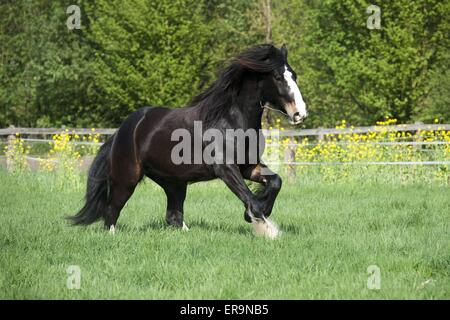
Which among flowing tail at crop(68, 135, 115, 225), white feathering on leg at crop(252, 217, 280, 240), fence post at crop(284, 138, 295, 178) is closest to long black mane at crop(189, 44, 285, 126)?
white feathering on leg at crop(252, 217, 280, 240)

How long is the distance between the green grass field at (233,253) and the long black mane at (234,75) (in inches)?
54.0

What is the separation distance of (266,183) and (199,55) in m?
26.5

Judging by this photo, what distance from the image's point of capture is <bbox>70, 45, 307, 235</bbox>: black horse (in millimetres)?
7543

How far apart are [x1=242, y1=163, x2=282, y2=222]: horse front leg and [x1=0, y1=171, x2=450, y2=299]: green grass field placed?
1.39 ft

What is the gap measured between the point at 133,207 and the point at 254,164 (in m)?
3.96

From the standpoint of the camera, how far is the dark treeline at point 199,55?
28.7 meters

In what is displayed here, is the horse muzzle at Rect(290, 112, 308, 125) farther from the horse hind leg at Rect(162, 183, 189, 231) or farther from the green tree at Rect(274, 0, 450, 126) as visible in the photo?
the green tree at Rect(274, 0, 450, 126)

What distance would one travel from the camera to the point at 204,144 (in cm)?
789

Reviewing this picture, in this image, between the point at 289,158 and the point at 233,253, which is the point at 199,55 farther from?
the point at 233,253

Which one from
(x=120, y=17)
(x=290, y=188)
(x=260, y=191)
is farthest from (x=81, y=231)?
(x=120, y=17)

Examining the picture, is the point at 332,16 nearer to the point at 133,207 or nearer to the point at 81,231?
the point at 133,207

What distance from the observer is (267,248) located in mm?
6699

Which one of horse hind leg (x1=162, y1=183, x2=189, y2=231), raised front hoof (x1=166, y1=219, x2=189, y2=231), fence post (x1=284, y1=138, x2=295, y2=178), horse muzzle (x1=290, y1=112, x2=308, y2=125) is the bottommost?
fence post (x1=284, y1=138, x2=295, y2=178)

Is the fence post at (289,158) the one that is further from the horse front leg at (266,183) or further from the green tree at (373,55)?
the green tree at (373,55)
